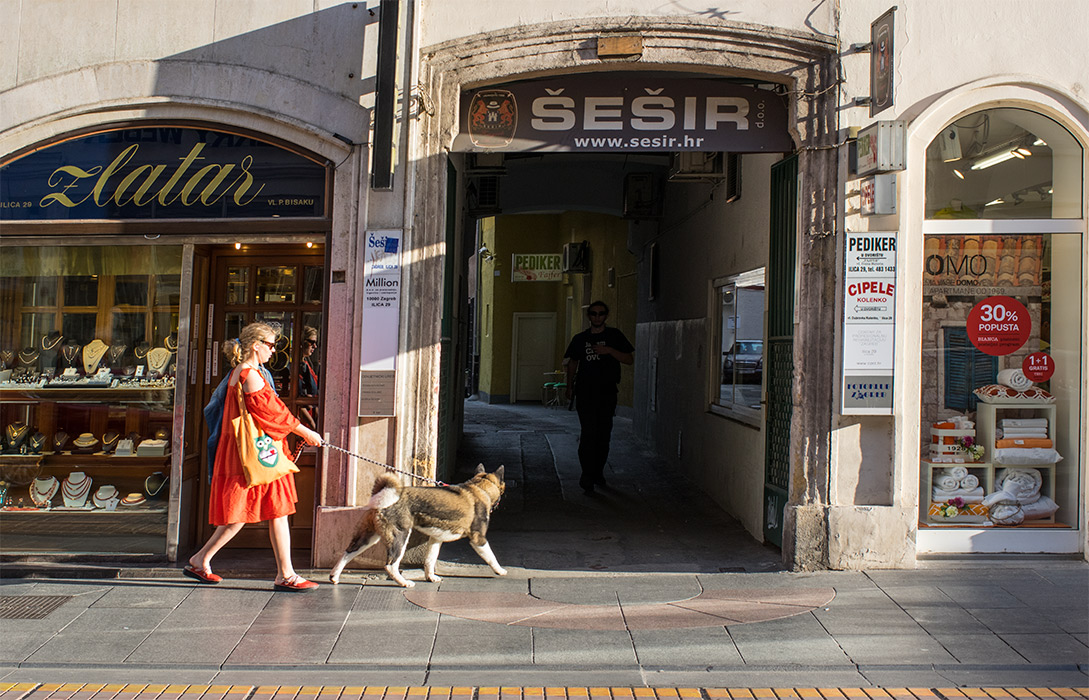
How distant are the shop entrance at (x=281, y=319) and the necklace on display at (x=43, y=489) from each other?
1307 mm

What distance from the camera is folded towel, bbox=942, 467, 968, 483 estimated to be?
7094 millimetres

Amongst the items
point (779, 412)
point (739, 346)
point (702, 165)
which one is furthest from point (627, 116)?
point (739, 346)

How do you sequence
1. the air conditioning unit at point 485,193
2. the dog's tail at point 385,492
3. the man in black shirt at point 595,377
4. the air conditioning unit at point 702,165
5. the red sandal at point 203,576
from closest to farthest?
the dog's tail at point 385,492 < the red sandal at point 203,576 < the air conditioning unit at point 702,165 < the man in black shirt at point 595,377 < the air conditioning unit at point 485,193

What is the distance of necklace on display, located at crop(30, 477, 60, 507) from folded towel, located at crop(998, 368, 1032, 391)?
7.80 m

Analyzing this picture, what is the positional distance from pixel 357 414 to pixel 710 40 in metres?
3.89

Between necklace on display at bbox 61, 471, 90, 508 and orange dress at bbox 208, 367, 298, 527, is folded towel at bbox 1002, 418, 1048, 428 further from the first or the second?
necklace on display at bbox 61, 471, 90, 508

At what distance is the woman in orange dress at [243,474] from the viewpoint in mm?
6184

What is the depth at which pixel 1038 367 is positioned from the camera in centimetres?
715

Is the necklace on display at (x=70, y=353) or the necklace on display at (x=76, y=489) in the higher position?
the necklace on display at (x=70, y=353)

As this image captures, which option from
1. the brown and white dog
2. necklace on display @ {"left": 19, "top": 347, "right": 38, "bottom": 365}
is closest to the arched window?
the brown and white dog

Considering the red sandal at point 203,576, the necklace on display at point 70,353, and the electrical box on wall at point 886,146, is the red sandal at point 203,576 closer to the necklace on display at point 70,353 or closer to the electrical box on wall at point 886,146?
the necklace on display at point 70,353

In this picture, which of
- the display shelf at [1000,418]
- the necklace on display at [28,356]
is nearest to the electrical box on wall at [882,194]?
the display shelf at [1000,418]

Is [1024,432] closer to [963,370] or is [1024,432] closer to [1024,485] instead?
[1024,485]

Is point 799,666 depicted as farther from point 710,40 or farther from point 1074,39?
point 1074,39
